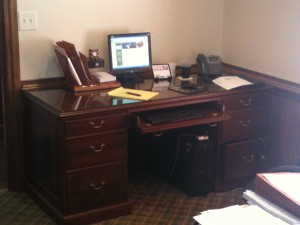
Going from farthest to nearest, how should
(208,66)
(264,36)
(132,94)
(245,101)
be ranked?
(208,66) → (264,36) → (245,101) → (132,94)

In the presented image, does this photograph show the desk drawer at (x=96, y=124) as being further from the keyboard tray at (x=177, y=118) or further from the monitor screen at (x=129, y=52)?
the monitor screen at (x=129, y=52)

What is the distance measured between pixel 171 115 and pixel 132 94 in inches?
10.6

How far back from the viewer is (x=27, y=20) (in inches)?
120

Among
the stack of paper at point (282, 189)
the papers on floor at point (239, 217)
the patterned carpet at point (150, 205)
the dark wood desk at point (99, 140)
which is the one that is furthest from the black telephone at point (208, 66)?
the papers on floor at point (239, 217)

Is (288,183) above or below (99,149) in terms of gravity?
above

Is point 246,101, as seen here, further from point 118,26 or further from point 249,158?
point 118,26

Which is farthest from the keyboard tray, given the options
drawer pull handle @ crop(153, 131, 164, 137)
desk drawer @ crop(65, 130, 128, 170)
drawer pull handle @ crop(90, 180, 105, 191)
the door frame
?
the door frame

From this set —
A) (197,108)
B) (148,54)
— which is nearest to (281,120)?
(197,108)

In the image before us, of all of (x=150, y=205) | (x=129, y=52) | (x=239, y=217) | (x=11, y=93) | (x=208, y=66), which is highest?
(x=129, y=52)

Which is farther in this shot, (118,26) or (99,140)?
(118,26)

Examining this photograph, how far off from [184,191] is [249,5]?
53.3 inches

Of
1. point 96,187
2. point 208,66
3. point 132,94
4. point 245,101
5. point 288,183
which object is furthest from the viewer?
point 208,66

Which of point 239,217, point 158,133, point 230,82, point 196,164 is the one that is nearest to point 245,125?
point 230,82

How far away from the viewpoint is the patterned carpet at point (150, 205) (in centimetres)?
297
